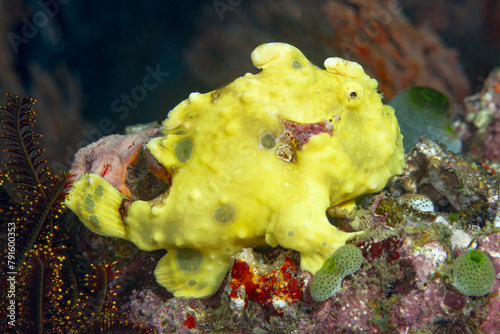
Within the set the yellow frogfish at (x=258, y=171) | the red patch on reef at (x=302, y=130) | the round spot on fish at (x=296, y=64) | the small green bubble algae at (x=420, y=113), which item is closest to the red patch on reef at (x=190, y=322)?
the yellow frogfish at (x=258, y=171)

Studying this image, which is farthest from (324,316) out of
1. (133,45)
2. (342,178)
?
(133,45)

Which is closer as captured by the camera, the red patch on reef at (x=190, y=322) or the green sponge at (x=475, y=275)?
the green sponge at (x=475, y=275)

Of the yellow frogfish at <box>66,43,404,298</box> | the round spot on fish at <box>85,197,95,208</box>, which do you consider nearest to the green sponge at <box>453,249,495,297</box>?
the yellow frogfish at <box>66,43,404,298</box>

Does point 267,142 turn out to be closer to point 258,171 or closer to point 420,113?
point 258,171

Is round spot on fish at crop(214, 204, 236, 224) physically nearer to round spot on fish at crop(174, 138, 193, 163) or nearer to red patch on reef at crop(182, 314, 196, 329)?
round spot on fish at crop(174, 138, 193, 163)

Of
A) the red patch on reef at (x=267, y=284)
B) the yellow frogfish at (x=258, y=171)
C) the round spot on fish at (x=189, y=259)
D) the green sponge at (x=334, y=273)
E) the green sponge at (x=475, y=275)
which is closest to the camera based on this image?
the green sponge at (x=475, y=275)

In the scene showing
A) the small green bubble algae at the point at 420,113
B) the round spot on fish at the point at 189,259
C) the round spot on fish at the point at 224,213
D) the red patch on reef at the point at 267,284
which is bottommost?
the small green bubble algae at the point at 420,113

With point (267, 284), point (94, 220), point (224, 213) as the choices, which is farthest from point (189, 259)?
point (94, 220)

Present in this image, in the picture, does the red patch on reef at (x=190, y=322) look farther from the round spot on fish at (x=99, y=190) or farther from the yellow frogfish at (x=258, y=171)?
the round spot on fish at (x=99, y=190)
